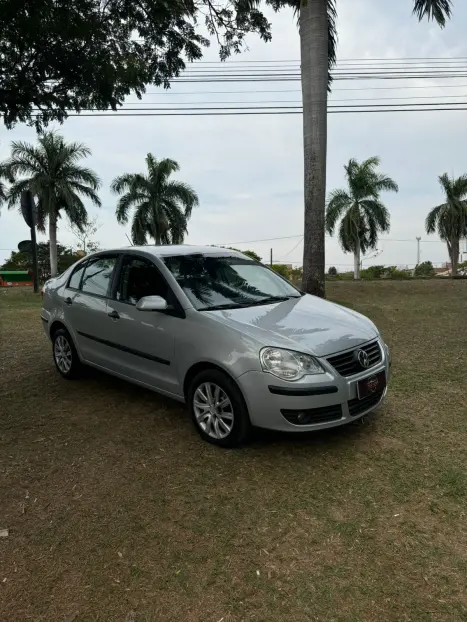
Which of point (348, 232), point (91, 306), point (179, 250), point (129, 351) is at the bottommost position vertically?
point (129, 351)

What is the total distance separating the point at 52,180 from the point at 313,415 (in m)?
29.5

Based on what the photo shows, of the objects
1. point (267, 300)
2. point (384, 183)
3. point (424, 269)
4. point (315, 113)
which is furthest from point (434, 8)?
point (424, 269)

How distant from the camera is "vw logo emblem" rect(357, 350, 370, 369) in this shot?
11.7 feet

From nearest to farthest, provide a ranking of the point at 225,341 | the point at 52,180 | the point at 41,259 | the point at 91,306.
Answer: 1. the point at 225,341
2. the point at 91,306
3. the point at 52,180
4. the point at 41,259

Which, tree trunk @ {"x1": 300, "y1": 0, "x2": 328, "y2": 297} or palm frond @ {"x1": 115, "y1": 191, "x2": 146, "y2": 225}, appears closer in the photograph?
tree trunk @ {"x1": 300, "y1": 0, "x2": 328, "y2": 297}

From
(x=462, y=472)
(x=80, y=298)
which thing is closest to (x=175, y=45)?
(x=80, y=298)

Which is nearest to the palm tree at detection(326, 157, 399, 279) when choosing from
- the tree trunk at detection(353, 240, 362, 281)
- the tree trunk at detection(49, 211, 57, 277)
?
the tree trunk at detection(353, 240, 362, 281)

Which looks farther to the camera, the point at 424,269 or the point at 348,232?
the point at 424,269

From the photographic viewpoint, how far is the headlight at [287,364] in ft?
10.9

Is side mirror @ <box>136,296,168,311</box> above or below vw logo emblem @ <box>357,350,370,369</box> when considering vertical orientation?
above

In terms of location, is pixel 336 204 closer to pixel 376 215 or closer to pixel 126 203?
pixel 376 215

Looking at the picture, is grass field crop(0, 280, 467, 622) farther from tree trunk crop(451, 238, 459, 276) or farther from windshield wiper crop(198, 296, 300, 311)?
tree trunk crop(451, 238, 459, 276)

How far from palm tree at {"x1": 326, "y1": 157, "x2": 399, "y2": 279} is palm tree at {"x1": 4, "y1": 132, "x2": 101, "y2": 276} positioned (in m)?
16.4

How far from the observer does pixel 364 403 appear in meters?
3.65
